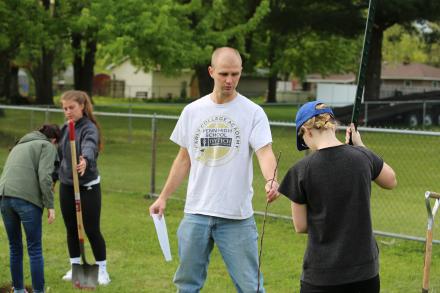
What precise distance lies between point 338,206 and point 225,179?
3.92 feet

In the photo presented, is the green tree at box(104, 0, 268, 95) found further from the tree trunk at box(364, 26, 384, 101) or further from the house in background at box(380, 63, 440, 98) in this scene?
the house in background at box(380, 63, 440, 98)

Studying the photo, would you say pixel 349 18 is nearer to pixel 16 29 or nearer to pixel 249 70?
pixel 249 70

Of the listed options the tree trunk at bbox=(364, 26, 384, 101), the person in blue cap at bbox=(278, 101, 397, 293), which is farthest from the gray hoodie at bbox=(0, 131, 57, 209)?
the tree trunk at bbox=(364, 26, 384, 101)

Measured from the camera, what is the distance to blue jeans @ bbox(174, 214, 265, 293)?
14.7 feet

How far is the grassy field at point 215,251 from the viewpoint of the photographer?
261 inches

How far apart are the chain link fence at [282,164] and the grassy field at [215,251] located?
Answer: 0.02m

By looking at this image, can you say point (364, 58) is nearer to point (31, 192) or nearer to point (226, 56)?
point (226, 56)

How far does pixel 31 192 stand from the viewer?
18.4 feet

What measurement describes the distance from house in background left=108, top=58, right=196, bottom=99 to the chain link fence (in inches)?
1779

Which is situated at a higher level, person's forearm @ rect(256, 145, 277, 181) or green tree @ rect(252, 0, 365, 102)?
green tree @ rect(252, 0, 365, 102)

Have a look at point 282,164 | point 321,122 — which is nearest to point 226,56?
point 321,122

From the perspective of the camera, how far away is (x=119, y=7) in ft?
61.5

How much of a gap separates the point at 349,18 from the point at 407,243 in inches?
829

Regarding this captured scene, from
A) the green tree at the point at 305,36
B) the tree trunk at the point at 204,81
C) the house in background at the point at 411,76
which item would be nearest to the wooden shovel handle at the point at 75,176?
the tree trunk at the point at 204,81
